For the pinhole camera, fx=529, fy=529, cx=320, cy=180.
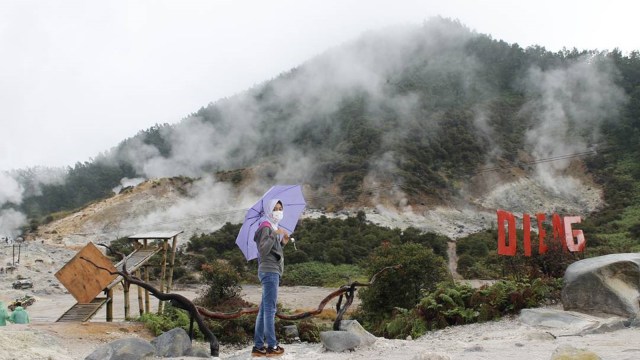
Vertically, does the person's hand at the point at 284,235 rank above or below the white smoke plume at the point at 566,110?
below

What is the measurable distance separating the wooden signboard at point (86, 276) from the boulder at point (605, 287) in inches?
336

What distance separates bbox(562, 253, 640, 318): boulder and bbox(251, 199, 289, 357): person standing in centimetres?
540

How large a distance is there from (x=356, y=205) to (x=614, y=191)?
23.1 meters

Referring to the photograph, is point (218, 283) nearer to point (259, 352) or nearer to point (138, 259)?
point (138, 259)

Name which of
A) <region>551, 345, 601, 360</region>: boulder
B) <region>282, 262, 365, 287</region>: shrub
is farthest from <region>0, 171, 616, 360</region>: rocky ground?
<region>282, 262, 365, 287</region>: shrub

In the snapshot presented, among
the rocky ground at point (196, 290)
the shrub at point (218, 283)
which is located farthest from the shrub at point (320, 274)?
the shrub at point (218, 283)

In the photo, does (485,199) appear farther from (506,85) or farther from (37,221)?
(37,221)

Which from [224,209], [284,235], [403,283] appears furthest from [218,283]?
[224,209]

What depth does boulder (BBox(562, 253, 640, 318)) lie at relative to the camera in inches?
336

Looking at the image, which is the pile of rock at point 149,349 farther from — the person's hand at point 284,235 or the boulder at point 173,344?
the person's hand at point 284,235

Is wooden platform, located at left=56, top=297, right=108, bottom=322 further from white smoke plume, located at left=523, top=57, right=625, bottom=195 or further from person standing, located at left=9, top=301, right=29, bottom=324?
white smoke plume, located at left=523, top=57, right=625, bottom=195

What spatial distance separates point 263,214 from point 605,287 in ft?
19.5

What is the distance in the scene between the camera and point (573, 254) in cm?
1183

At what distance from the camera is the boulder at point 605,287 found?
8547mm
